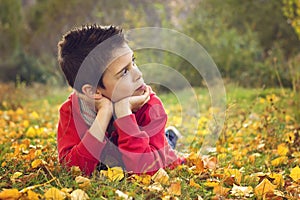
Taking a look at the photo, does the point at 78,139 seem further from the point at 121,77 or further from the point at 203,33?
the point at 203,33

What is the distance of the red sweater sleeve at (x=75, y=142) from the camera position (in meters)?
2.41

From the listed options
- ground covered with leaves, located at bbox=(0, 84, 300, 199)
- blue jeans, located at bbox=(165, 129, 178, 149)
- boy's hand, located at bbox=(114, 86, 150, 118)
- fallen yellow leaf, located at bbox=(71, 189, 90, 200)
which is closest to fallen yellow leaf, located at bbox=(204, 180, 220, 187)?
ground covered with leaves, located at bbox=(0, 84, 300, 199)

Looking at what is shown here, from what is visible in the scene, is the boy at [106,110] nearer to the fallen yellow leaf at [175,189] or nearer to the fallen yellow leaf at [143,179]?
the fallen yellow leaf at [143,179]

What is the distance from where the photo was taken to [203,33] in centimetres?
979

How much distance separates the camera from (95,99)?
2488 mm

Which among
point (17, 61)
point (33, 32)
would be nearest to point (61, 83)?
point (17, 61)

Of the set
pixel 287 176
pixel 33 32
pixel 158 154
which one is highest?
pixel 33 32

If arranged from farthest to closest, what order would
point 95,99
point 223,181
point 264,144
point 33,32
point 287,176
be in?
point 33,32 < point 264,144 < point 287,176 < point 95,99 < point 223,181

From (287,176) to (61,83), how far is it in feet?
32.5

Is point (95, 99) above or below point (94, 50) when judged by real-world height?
below

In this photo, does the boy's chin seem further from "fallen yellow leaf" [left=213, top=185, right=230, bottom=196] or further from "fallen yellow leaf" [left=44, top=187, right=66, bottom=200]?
"fallen yellow leaf" [left=44, top=187, right=66, bottom=200]

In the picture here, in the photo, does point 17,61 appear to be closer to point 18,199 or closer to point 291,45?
point 291,45

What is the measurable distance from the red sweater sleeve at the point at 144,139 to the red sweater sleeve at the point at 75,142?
13cm

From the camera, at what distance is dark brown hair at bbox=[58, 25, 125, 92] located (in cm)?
246
